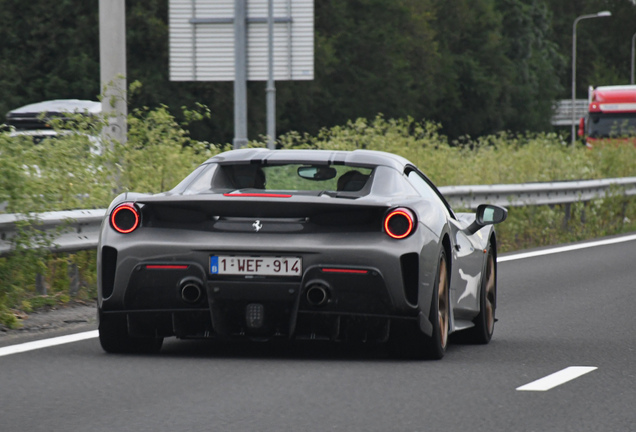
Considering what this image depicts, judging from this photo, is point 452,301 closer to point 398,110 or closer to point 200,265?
point 200,265

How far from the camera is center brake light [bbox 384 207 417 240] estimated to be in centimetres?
764

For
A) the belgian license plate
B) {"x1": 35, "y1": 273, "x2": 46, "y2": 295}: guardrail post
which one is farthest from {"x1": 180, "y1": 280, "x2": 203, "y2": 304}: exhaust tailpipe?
{"x1": 35, "y1": 273, "x2": 46, "y2": 295}: guardrail post

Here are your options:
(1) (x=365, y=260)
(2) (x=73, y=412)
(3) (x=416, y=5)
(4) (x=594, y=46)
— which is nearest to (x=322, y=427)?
(2) (x=73, y=412)

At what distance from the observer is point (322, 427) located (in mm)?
5938

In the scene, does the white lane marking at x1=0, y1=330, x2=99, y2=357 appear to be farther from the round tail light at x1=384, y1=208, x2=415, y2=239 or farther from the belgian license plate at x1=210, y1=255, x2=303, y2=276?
the round tail light at x1=384, y1=208, x2=415, y2=239

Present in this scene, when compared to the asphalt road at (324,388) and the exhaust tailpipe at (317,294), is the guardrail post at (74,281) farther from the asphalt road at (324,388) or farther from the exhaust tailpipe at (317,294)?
the exhaust tailpipe at (317,294)

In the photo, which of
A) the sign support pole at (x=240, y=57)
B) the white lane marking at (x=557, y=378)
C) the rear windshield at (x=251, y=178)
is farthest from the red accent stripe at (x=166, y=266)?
the sign support pole at (x=240, y=57)

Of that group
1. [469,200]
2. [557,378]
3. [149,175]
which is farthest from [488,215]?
[469,200]

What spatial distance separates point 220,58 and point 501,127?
70798 millimetres

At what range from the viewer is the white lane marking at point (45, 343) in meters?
8.44

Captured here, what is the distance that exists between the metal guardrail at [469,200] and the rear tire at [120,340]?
2279mm

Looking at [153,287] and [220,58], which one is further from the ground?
[220,58]

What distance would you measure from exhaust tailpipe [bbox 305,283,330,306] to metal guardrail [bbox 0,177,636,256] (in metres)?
3.36

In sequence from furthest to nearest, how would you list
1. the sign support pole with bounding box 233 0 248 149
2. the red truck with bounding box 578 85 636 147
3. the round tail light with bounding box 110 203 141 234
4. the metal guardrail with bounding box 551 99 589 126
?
the metal guardrail with bounding box 551 99 589 126 → the red truck with bounding box 578 85 636 147 → the sign support pole with bounding box 233 0 248 149 → the round tail light with bounding box 110 203 141 234
